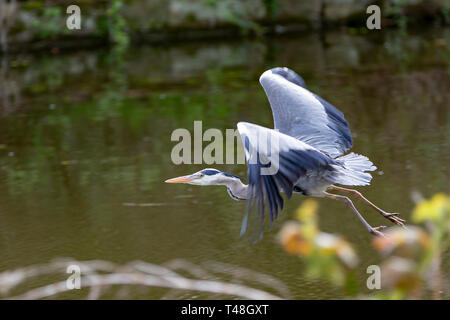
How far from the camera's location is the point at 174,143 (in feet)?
28.5

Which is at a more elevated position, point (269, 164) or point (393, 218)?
point (269, 164)

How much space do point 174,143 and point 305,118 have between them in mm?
3319

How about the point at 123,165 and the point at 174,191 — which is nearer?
the point at 174,191

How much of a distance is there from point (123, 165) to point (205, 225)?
82.6 inches

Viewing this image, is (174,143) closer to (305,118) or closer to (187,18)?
(305,118)

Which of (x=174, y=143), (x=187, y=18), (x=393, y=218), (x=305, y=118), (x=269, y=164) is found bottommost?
(x=393, y=218)

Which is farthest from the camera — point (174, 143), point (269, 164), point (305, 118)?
point (174, 143)

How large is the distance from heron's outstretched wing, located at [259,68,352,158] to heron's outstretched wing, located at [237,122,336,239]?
987mm

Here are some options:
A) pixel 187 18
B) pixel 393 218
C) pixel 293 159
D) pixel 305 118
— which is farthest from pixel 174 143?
pixel 187 18

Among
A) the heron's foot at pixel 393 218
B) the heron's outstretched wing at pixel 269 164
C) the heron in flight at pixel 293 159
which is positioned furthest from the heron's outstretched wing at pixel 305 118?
the heron's outstretched wing at pixel 269 164

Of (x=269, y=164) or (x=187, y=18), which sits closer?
(x=269, y=164)
